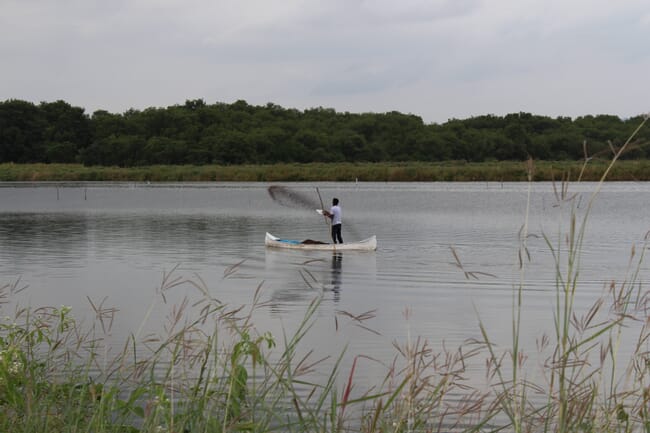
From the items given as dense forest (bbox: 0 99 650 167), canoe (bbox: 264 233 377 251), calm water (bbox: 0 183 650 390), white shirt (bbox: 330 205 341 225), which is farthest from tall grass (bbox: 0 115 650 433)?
dense forest (bbox: 0 99 650 167)

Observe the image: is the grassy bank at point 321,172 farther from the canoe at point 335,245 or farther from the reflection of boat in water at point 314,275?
the reflection of boat in water at point 314,275

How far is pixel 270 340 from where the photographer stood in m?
4.23

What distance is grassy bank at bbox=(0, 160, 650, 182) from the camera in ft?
256

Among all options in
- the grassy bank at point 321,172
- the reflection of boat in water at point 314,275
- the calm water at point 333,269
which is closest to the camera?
the calm water at point 333,269

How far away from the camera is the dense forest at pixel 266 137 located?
352 feet

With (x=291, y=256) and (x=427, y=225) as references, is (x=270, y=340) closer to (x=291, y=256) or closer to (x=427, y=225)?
(x=291, y=256)

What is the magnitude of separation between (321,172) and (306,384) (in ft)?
274

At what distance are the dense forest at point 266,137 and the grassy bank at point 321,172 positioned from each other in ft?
23.5

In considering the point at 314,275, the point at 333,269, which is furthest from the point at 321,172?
the point at 314,275

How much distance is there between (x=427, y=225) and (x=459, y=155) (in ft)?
264

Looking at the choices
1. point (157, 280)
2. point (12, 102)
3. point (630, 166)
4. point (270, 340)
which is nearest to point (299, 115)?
point (12, 102)

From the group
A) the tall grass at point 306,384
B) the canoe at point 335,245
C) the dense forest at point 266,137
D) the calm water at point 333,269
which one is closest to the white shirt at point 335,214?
the canoe at point 335,245

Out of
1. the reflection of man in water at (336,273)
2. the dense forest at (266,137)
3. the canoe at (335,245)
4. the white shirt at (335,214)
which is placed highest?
the dense forest at (266,137)

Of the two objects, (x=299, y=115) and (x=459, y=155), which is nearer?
(x=459, y=155)
